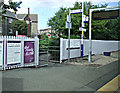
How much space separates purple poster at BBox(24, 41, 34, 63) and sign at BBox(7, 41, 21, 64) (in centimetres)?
40

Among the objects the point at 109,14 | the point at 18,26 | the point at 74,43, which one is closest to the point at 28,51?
the point at 74,43

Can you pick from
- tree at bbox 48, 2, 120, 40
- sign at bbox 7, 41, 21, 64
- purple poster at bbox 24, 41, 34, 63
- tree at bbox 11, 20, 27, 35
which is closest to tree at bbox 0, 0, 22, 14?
sign at bbox 7, 41, 21, 64

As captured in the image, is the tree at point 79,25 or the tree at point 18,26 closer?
the tree at point 79,25

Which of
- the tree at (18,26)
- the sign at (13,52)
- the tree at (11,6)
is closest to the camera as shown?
the tree at (11,6)

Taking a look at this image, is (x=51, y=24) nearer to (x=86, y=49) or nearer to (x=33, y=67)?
(x=86, y=49)

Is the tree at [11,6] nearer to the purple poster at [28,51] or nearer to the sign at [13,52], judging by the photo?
the sign at [13,52]

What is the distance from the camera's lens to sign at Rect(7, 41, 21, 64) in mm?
7902

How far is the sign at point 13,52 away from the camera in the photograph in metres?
7.90

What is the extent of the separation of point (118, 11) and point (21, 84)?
898 cm

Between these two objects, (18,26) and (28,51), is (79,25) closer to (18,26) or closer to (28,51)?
(28,51)

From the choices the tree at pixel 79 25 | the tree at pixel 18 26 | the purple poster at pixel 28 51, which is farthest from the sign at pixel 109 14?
the tree at pixel 18 26

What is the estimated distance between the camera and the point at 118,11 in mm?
10805

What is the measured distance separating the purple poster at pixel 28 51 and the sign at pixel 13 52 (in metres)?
0.40

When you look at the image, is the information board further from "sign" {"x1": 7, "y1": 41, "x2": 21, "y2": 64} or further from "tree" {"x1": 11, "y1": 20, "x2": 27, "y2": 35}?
"tree" {"x1": 11, "y1": 20, "x2": 27, "y2": 35}
